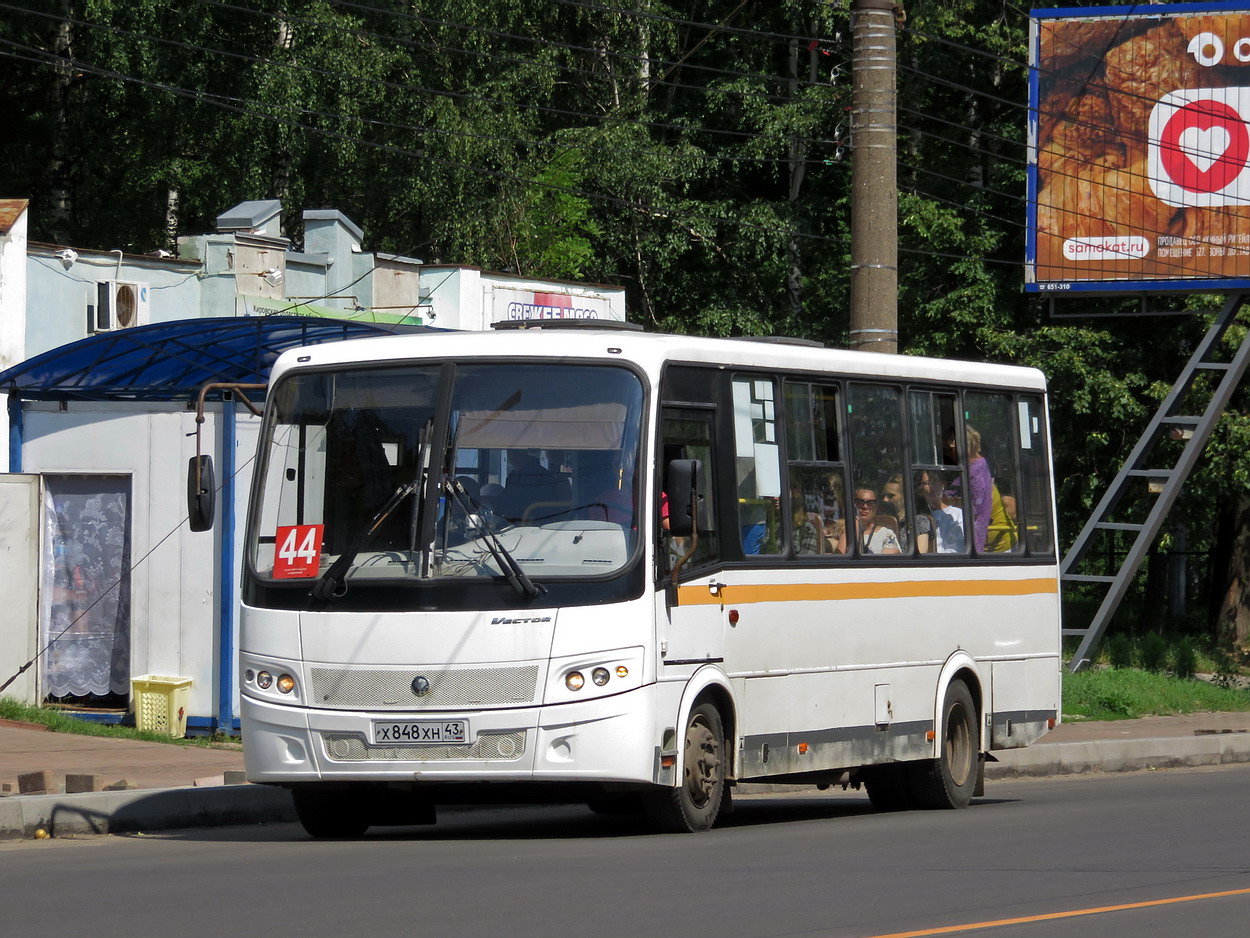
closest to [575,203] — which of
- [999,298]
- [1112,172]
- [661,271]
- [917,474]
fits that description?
[661,271]

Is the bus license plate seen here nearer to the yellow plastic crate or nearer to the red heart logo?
the yellow plastic crate

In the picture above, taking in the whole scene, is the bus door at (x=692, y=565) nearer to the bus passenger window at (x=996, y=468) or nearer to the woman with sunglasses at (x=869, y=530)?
the woman with sunglasses at (x=869, y=530)

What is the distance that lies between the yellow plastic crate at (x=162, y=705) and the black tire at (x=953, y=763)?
715cm

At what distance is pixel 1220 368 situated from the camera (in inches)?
1150

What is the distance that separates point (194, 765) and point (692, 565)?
589 cm

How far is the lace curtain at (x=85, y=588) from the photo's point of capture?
1962 centimetres

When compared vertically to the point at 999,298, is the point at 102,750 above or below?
below

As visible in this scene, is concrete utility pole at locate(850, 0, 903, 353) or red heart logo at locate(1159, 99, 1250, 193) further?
red heart logo at locate(1159, 99, 1250, 193)

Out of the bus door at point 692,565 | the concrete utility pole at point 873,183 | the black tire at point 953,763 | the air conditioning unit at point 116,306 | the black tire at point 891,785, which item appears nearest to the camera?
the bus door at point 692,565

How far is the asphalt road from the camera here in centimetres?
814

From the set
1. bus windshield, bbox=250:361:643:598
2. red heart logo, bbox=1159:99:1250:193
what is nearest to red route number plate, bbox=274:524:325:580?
bus windshield, bbox=250:361:643:598

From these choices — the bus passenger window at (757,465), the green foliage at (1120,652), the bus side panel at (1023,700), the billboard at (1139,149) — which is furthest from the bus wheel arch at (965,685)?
Result: the green foliage at (1120,652)

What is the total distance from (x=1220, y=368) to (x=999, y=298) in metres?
7.04

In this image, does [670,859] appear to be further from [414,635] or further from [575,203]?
[575,203]
